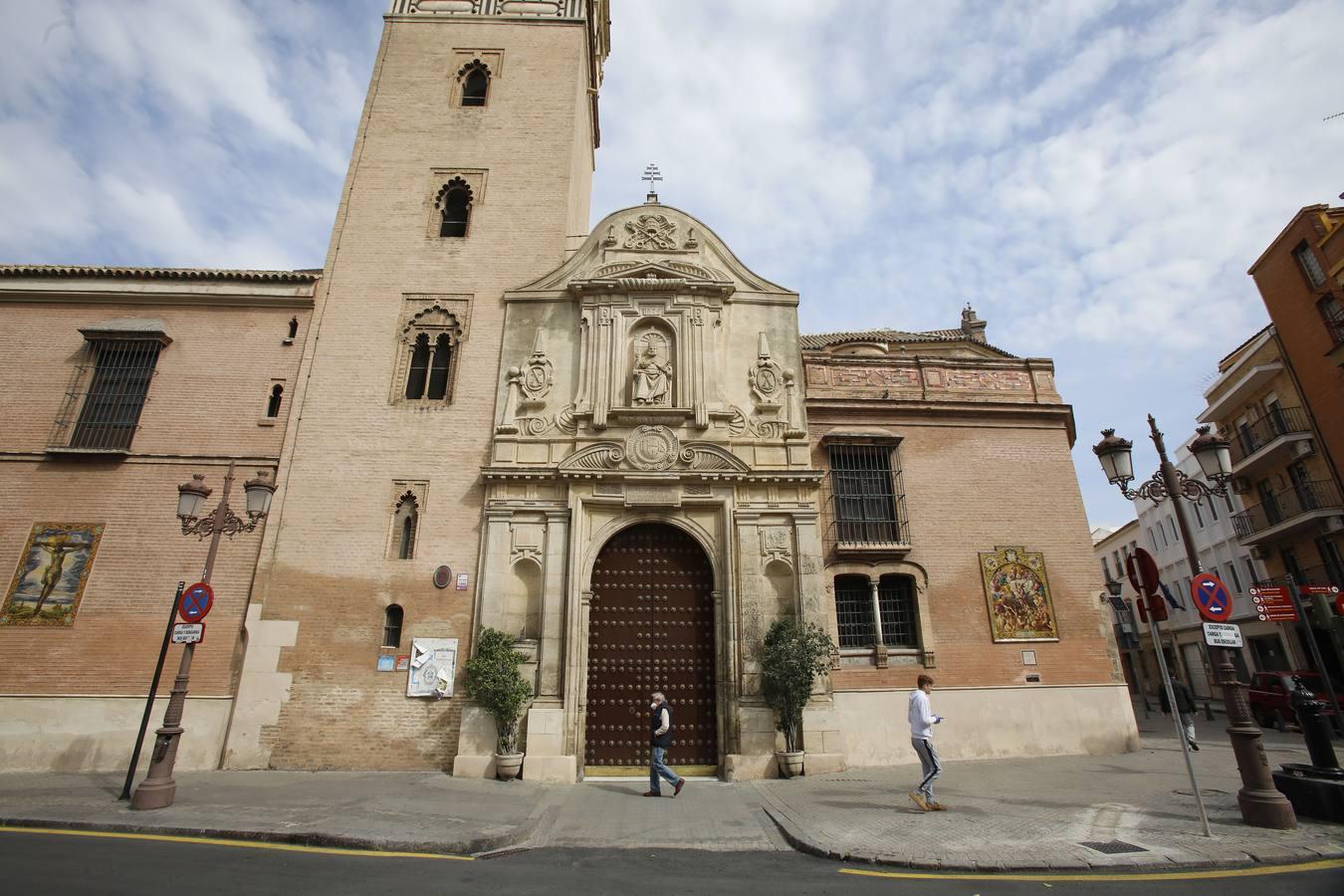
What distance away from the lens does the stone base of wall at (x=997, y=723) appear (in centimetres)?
1288

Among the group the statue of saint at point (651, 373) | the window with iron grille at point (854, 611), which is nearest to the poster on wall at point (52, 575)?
Result: the statue of saint at point (651, 373)

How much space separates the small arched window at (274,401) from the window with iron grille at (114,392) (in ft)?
8.88

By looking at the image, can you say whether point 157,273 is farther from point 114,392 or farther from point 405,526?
point 405,526

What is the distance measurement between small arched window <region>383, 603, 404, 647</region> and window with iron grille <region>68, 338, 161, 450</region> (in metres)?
7.06

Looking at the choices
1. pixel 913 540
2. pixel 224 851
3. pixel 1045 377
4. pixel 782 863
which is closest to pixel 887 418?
pixel 913 540

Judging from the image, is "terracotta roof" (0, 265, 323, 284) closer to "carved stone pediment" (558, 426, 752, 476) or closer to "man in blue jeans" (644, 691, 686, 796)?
"carved stone pediment" (558, 426, 752, 476)

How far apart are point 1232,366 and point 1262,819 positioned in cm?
2710

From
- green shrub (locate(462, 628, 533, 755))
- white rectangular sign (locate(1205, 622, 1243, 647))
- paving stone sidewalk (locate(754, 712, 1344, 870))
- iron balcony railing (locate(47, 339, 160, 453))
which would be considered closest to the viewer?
paving stone sidewalk (locate(754, 712, 1344, 870))

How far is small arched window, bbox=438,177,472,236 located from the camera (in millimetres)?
17297

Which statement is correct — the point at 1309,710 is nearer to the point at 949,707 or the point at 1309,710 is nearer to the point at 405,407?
the point at 949,707

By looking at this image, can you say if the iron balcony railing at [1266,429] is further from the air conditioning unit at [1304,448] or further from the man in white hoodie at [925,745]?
the man in white hoodie at [925,745]

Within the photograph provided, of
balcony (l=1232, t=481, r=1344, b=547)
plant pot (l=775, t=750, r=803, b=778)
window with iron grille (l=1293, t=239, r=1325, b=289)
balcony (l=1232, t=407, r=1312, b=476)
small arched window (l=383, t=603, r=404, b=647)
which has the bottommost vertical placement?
plant pot (l=775, t=750, r=803, b=778)

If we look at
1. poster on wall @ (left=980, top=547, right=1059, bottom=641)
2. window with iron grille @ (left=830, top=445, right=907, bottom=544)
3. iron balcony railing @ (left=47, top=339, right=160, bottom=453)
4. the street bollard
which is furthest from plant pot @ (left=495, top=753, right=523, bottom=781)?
the street bollard

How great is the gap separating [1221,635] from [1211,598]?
0.42m
